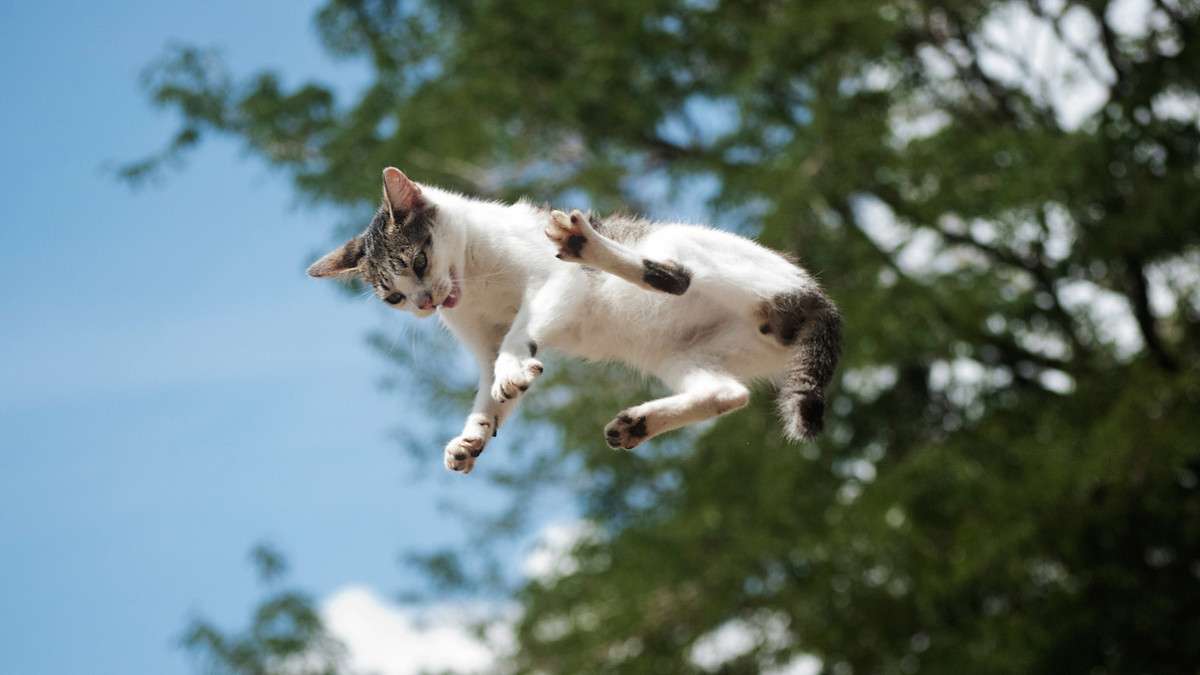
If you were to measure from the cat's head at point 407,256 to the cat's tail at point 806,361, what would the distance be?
2.85 ft

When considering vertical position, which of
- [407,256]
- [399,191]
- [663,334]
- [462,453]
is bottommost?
[462,453]

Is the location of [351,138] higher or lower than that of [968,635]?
higher

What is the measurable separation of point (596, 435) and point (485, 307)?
375 inches

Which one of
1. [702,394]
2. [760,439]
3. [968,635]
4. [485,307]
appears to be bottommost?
[702,394]

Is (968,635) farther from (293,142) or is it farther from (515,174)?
(293,142)

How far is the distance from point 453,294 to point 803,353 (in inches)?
37.9

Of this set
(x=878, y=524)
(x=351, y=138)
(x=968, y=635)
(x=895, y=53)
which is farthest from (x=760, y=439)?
(x=351, y=138)

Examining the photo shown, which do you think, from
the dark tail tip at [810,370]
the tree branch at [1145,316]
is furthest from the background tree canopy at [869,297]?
the dark tail tip at [810,370]

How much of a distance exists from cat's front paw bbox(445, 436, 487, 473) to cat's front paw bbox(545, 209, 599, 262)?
19.2 inches

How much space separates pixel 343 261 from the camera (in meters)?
3.55

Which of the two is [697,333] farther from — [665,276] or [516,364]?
[516,364]

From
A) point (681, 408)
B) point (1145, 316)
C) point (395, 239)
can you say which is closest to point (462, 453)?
point (681, 408)

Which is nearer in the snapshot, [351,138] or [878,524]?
[878,524]

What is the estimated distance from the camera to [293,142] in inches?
549
